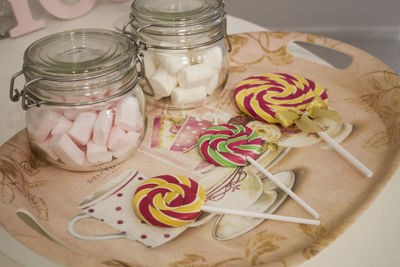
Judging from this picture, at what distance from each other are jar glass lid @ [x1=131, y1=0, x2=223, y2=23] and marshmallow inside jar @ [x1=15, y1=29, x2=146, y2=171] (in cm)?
11

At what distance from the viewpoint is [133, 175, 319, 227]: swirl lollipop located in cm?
74

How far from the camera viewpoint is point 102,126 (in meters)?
0.78

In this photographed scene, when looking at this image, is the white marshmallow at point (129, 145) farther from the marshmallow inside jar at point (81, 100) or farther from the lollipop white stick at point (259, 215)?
the lollipop white stick at point (259, 215)

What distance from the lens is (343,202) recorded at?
78cm

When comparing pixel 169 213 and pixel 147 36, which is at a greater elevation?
pixel 147 36

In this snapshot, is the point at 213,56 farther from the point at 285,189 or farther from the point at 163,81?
the point at 285,189

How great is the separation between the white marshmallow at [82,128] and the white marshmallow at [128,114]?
0.15ft

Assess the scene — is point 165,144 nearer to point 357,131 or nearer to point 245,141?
point 245,141

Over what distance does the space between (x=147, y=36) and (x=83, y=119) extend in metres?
0.27

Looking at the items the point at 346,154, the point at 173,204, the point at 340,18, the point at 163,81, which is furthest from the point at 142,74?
the point at 340,18

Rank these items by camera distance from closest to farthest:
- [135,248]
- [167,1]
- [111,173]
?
[135,248], [111,173], [167,1]

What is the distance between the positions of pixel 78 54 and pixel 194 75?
249 millimetres

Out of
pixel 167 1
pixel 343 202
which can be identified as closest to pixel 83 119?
pixel 167 1

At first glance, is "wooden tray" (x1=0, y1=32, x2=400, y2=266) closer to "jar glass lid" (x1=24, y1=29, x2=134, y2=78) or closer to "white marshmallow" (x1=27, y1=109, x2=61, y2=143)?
"white marshmallow" (x1=27, y1=109, x2=61, y2=143)
